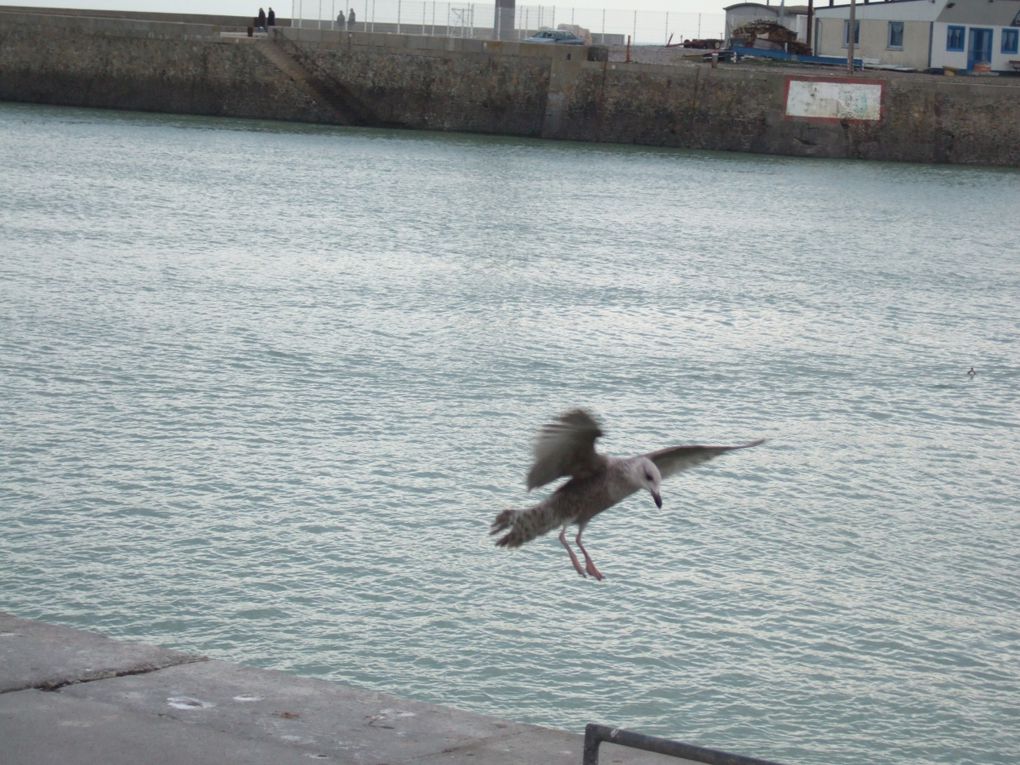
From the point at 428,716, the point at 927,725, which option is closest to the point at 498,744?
the point at 428,716

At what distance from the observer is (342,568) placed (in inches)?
379

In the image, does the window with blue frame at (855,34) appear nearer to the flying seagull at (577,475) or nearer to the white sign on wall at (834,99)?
the white sign on wall at (834,99)

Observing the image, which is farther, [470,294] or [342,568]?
[470,294]

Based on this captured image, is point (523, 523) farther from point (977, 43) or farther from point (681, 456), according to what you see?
point (977, 43)

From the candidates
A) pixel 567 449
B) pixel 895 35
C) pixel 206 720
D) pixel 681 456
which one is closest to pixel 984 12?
pixel 895 35

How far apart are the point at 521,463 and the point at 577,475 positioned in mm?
7416

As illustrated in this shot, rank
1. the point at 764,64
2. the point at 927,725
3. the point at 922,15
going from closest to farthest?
the point at 927,725
the point at 764,64
the point at 922,15

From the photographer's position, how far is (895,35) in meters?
62.6

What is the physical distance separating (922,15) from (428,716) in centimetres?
6095

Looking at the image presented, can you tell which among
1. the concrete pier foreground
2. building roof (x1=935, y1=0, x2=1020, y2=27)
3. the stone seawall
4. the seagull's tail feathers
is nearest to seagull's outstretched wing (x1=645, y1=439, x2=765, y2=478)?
the seagull's tail feathers

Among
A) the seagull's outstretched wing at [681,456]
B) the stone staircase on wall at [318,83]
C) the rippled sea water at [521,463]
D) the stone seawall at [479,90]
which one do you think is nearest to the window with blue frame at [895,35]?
the stone seawall at [479,90]

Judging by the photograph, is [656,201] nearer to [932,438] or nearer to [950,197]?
[950,197]

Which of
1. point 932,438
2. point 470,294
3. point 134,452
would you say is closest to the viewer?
point 134,452

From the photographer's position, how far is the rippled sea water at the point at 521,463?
8375 millimetres
